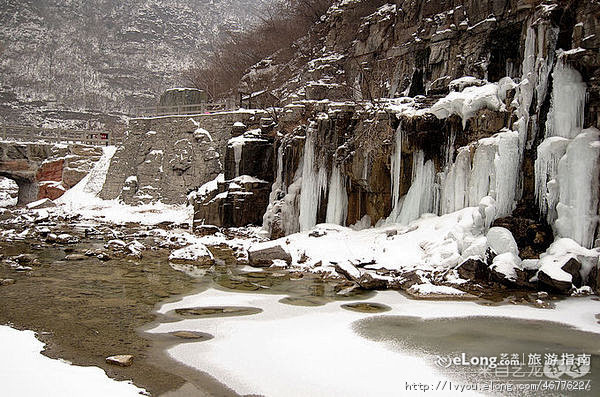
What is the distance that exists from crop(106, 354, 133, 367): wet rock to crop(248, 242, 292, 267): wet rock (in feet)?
24.7

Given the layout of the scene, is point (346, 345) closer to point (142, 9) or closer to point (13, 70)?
point (13, 70)

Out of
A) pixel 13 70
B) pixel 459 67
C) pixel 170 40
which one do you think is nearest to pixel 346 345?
pixel 459 67

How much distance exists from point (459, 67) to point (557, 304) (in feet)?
38.1

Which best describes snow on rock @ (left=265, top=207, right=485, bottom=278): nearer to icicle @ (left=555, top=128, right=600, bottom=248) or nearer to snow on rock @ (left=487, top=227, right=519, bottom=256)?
snow on rock @ (left=487, top=227, right=519, bottom=256)

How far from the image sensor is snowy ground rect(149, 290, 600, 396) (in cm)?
568

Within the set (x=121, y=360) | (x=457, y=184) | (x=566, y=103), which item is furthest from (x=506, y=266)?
(x=121, y=360)

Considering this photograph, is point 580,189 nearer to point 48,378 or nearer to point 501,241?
point 501,241

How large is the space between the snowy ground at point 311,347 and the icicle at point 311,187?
6990 millimetres

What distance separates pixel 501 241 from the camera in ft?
36.3

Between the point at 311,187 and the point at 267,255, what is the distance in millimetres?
3921

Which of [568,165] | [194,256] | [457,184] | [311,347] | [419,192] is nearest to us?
[311,347]

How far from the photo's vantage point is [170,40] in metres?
61.1

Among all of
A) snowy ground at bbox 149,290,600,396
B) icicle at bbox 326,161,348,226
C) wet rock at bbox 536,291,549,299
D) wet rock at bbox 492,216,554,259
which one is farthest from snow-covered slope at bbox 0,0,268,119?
wet rock at bbox 536,291,549,299

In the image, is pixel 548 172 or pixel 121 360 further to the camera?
pixel 548 172
